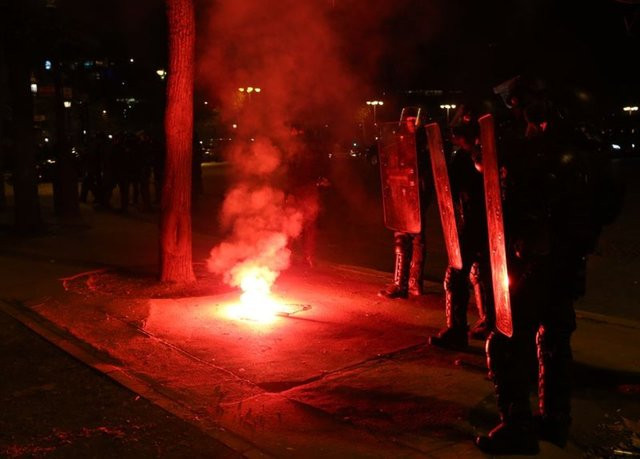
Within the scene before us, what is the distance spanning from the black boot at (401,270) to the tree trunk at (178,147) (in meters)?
2.46

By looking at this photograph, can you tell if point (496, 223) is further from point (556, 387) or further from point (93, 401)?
point (93, 401)

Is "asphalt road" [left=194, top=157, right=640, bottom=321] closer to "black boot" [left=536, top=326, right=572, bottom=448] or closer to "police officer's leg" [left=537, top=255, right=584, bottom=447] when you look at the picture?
"police officer's leg" [left=537, top=255, right=584, bottom=447]

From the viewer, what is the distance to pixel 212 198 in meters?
20.9

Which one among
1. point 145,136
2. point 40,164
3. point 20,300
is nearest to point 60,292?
point 20,300

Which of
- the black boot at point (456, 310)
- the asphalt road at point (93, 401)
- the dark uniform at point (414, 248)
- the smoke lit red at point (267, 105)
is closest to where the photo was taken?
the asphalt road at point (93, 401)

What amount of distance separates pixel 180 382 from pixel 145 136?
14143 mm

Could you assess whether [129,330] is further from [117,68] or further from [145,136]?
[117,68]

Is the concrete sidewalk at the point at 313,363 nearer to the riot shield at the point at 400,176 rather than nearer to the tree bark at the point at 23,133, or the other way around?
the riot shield at the point at 400,176

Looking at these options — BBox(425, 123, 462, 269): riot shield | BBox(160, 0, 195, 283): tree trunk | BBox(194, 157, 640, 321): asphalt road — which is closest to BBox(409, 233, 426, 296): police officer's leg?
BBox(194, 157, 640, 321): asphalt road

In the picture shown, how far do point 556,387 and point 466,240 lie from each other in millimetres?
1574

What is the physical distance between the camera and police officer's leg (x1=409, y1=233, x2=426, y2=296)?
7.69 m

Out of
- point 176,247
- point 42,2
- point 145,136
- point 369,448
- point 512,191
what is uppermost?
point 42,2

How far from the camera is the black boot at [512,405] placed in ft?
13.6

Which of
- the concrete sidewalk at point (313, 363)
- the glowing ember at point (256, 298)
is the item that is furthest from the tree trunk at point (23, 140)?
the glowing ember at point (256, 298)
